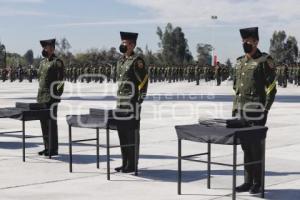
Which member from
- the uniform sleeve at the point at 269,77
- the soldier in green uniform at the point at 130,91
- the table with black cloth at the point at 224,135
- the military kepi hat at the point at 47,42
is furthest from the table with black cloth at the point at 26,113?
the uniform sleeve at the point at 269,77

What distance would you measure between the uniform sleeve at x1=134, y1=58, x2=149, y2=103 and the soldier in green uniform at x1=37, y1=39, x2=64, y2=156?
2.01m

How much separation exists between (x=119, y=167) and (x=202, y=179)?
1311 millimetres

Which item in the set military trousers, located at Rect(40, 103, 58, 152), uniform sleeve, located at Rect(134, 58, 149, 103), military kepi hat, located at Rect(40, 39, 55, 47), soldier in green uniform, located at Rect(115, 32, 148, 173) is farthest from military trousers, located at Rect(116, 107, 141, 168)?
military kepi hat, located at Rect(40, 39, 55, 47)

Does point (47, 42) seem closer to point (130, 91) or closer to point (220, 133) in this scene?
point (130, 91)

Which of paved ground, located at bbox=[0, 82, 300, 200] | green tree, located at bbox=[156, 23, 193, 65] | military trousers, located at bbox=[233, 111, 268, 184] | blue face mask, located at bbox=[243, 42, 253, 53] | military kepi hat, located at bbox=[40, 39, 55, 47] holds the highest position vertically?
green tree, located at bbox=[156, 23, 193, 65]

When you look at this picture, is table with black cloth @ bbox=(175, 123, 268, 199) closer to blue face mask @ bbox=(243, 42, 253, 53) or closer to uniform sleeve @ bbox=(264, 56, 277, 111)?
uniform sleeve @ bbox=(264, 56, 277, 111)

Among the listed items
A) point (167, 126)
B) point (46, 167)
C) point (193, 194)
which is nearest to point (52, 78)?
point (46, 167)

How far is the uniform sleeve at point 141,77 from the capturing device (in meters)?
8.19

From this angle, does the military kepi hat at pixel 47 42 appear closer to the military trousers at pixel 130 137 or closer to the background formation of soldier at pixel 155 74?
the military trousers at pixel 130 137

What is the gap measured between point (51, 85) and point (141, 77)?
7.50ft

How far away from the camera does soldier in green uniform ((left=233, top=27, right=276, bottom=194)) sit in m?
7.06

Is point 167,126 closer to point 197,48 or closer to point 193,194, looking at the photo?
point 193,194

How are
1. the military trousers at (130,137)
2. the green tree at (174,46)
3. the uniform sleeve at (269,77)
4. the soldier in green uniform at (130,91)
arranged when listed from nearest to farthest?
the uniform sleeve at (269,77)
the military trousers at (130,137)
the soldier in green uniform at (130,91)
the green tree at (174,46)

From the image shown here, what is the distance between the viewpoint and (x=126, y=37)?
8359 mm
